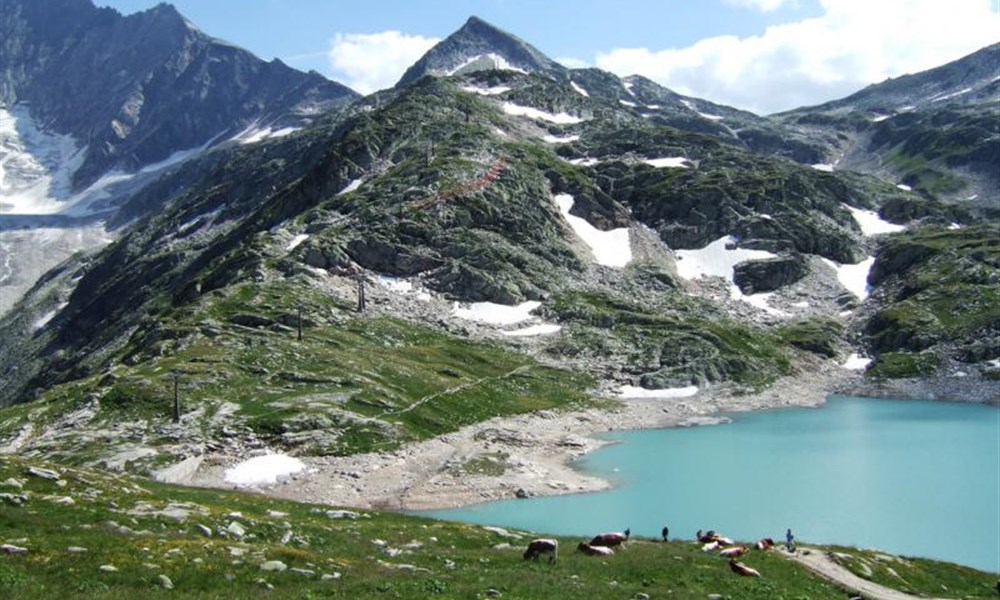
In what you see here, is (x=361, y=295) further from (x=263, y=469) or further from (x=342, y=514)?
(x=342, y=514)

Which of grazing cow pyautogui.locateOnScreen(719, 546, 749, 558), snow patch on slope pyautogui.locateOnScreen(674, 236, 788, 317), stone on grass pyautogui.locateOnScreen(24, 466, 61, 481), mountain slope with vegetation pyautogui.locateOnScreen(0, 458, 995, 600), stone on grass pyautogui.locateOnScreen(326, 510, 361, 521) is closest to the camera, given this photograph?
mountain slope with vegetation pyautogui.locateOnScreen(0, 458, 995, 600)

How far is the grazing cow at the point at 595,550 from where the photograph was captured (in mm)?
33875

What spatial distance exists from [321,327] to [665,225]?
100 m

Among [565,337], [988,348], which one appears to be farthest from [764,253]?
[565,337]

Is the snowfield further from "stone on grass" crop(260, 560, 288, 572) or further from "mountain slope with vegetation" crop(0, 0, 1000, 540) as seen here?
A: "stone on grass" crop(260, 560, 288, 572)

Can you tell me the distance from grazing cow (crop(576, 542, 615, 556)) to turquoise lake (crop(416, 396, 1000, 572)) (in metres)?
22.2

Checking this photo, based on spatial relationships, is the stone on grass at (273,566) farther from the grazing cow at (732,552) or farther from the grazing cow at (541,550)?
the grazing cow at (732,552)

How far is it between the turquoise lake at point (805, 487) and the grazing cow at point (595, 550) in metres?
22.2

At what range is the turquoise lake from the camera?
5856 cm

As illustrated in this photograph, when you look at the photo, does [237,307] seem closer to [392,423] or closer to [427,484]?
[392,423]

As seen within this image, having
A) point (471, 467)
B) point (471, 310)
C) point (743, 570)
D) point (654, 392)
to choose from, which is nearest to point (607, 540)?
point (743, 570)

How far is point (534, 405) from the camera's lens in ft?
330

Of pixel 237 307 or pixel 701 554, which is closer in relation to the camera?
pixel 701 554

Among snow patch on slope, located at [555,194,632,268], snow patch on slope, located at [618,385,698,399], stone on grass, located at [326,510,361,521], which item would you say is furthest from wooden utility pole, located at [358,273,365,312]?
stone on grass, located at [326,510,361,521]
